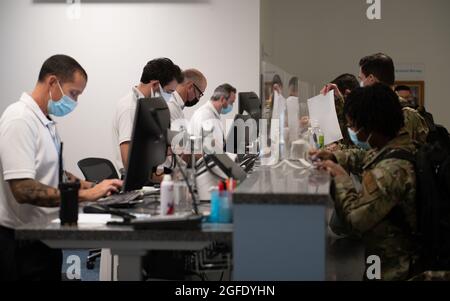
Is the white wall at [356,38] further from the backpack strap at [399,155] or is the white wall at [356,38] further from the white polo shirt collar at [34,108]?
the backpack strap at [399,155]

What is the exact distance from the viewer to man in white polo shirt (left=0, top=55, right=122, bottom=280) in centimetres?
255

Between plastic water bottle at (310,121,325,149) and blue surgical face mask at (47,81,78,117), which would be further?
plastic water bottle at (310,121,325,149)

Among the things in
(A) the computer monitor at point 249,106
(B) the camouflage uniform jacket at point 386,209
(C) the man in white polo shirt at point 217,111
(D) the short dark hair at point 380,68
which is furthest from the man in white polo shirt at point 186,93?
(B) the camouflage uniform jacket at point 386,209

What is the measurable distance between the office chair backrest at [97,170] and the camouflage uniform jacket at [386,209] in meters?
2.44

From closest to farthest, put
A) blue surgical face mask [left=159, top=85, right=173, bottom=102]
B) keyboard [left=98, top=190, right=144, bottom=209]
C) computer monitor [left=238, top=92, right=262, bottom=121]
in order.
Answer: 1. keyboard [left=98, top=190, right=144, bottom=209]
2. blue surgical face mask [left=159, top=85, right=173, bottom=102]
3. computer monitor [left=238, top=92, right=262, bottom=121]

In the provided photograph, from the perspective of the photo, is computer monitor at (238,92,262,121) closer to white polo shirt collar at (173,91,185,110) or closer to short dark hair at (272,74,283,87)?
white polo shirt collar at (173,91,185,110)

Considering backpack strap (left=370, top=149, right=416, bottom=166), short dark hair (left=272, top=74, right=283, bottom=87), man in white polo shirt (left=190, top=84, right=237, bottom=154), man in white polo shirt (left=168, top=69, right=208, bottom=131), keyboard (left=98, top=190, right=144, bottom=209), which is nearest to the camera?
backpack strap (left=370, top=149, right=416, bottom=166)

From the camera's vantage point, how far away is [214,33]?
605 centimetres

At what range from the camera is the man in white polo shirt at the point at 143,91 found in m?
3.95

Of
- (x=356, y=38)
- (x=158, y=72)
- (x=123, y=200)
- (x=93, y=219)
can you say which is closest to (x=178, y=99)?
(x=158, y=72)

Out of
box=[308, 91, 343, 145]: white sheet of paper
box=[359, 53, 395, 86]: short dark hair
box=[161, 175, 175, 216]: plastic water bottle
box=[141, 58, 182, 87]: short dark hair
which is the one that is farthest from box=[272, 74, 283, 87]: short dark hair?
box=[161, 175, 175, 216]: plastic water bottle
